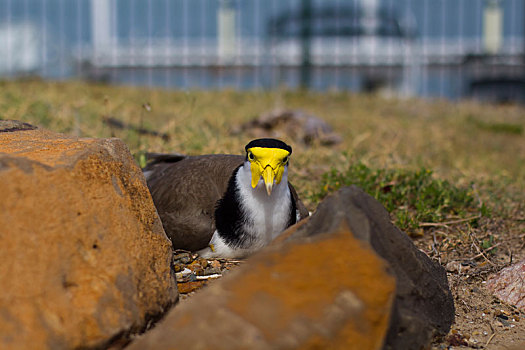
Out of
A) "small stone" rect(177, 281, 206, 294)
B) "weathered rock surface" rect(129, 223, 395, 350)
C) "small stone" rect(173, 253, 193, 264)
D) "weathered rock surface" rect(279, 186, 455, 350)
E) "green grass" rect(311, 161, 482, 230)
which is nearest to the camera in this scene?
"weathered rock surface" rect(129, 223, 395, 350)

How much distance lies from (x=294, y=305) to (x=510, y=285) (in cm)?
161

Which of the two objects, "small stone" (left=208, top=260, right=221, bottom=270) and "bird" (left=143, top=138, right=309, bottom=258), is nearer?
"bird" (left=143, top=138, right=309, bottom=258)

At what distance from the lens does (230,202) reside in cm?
278

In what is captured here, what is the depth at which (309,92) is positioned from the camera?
9.67 m

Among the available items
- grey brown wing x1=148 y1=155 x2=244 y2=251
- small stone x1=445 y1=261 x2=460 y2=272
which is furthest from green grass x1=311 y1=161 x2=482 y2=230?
grey brown wing x1=148 y1=155 x2=244 y2=251

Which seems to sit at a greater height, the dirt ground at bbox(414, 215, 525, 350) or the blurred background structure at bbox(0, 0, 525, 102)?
the blurred background structure at bbox(0, 0, 525, 102)

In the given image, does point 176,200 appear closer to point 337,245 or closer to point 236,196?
point 236,196

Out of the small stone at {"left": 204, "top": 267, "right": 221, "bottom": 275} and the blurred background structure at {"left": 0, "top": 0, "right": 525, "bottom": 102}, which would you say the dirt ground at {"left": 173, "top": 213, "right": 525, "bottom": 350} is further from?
the blurred background structure at {"left": 0, "top": 0, "right": 525, "bottom": 102}

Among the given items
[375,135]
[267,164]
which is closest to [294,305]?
[267,164]

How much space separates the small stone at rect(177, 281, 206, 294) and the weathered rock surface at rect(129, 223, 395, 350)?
2.58 feet

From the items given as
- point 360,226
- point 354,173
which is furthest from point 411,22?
point 360,226

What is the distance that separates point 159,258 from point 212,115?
4586 mm

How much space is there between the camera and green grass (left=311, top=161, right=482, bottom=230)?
11.8 feet

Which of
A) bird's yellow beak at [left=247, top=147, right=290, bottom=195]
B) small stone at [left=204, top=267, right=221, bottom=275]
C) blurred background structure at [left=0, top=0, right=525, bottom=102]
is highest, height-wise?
blurred background structure at [left=0, top=0, right=525, bottom=102]
